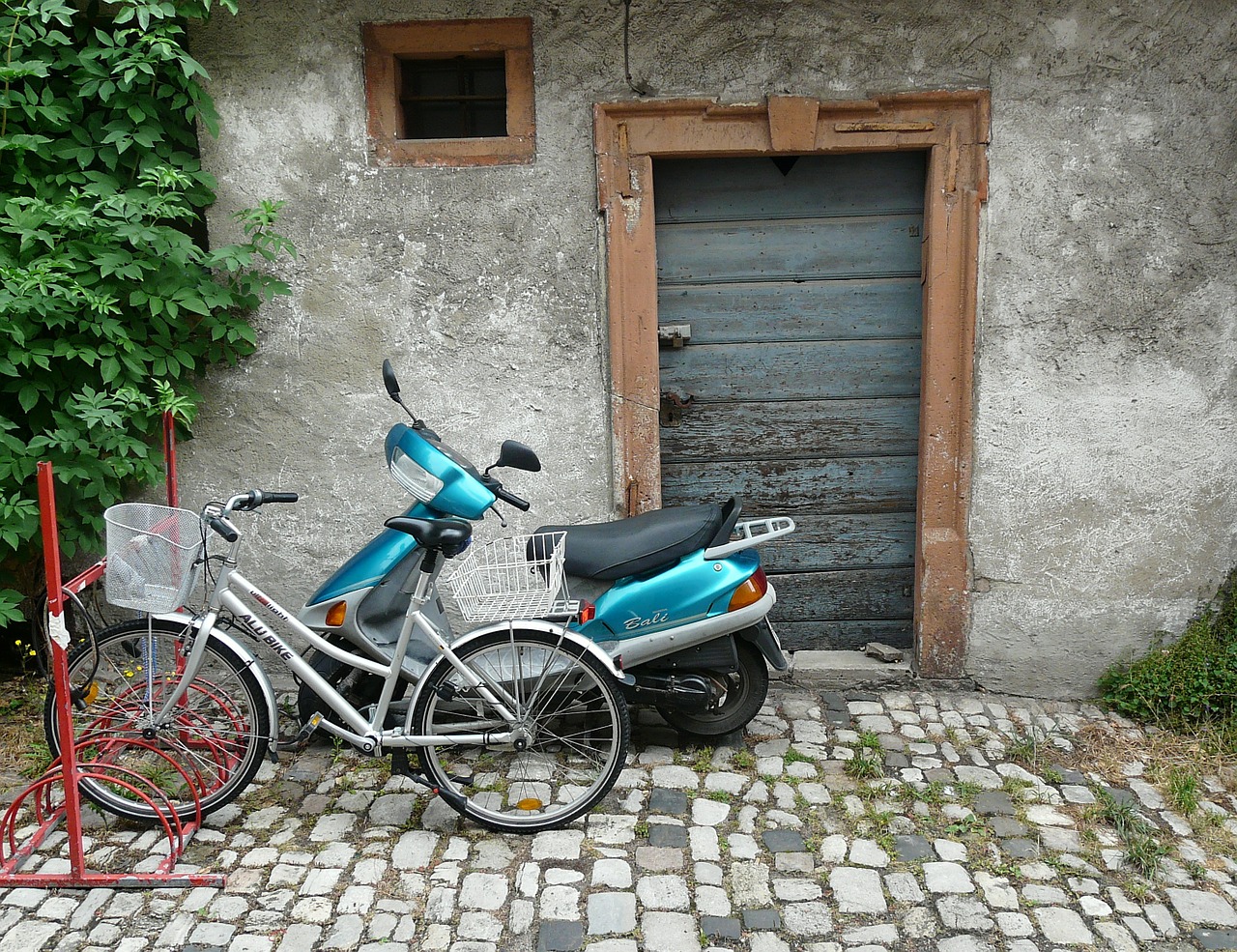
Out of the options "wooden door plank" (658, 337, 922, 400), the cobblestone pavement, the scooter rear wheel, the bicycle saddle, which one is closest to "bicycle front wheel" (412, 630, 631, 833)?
the cobblestone pavement

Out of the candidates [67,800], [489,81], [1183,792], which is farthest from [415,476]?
[1183,792]

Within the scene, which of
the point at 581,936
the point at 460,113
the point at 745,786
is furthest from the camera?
the point at 460,113

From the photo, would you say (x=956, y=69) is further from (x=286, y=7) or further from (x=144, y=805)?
(x=144, y=805)

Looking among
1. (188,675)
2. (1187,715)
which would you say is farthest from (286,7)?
(1187,715)

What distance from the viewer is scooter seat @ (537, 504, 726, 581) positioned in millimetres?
3664

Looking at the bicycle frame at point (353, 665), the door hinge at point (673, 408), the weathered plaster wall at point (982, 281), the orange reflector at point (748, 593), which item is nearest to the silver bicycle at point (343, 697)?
the bicycle frame at point (353, 665)

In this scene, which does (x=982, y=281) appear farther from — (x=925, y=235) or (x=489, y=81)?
(x=489, y=81)

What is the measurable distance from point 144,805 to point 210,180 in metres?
2.46

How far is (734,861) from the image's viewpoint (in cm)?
326

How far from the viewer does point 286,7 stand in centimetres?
421

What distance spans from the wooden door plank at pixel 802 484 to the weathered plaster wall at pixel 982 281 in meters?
0.35

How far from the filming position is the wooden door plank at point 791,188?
4.43 m

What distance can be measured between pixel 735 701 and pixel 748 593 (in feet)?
1.75

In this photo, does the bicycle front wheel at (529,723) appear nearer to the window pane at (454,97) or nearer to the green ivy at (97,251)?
the green ivy at (97,251)
